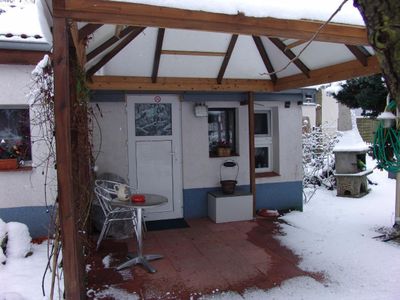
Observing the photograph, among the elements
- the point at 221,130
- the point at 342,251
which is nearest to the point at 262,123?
the point at 221,130

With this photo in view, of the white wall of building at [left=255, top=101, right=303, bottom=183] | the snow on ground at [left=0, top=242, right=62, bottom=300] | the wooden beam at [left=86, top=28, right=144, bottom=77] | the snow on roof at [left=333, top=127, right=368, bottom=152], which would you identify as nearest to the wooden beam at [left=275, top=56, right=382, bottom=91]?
the white wall of building at [left=255, top=101, right=303, bottom=183]

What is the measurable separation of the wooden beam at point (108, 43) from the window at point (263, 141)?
349 cm

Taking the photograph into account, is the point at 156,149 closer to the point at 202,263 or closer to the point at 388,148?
the point at 202,263

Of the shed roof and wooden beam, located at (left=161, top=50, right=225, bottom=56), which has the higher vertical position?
wooden beam, located at (left=161, top=50, right=225, bottom=56)

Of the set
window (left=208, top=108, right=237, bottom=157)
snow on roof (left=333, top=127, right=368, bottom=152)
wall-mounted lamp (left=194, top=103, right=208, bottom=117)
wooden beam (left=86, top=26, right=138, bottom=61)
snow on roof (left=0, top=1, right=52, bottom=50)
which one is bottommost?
snow on roof (left=333, top=127, right=368, bottom=152)

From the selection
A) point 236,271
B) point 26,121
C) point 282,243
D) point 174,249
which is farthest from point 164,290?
point 26,121

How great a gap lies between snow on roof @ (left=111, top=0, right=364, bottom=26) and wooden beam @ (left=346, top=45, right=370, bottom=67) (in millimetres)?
1006

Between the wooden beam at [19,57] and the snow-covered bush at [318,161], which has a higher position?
the wooden beam at [19,57]

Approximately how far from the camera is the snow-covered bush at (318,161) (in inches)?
357

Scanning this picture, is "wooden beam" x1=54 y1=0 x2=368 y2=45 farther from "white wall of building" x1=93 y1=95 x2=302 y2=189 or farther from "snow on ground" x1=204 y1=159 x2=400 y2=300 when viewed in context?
"white wall of building" x1=93 y1=95 x2=302 y2=189

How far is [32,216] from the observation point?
493 cm

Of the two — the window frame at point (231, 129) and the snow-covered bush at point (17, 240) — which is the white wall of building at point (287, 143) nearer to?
the window frame at point (231, 129)

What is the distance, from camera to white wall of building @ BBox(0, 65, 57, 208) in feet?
15.7

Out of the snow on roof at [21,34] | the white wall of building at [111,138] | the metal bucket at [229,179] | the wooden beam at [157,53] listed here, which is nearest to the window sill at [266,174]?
the metal bucket at [229,179]
